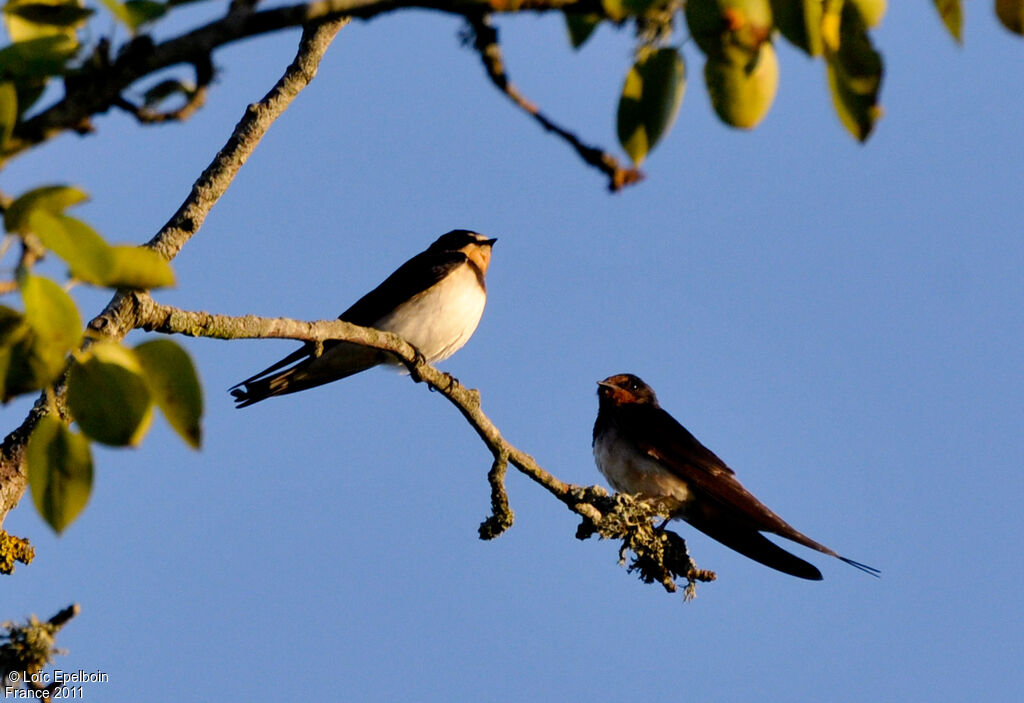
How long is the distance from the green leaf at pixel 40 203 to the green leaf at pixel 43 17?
0.66 feet

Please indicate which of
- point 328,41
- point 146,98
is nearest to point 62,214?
point 146,98

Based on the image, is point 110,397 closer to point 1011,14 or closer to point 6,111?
point 6,111

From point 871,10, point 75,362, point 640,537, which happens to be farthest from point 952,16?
Result: point 640,537

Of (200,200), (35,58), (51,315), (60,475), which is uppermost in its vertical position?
(200,200)

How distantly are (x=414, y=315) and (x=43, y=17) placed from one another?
6.28 metres

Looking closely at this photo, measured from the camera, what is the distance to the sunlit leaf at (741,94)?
1.44 metres

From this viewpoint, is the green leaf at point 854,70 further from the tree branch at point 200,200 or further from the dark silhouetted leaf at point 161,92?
the tree branch at point 200,200

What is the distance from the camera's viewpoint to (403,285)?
7.97 metres

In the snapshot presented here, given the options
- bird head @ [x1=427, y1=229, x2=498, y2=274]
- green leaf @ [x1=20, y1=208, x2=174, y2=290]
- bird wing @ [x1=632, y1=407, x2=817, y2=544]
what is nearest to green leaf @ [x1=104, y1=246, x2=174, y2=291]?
green leaf @ [x1=20, y1=208, x2=174, y2=290]

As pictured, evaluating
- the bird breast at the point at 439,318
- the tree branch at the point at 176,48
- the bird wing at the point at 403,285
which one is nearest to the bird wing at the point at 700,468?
the bird breast at the point at 439,318

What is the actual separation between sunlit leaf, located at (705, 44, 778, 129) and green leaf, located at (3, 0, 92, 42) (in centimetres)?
78

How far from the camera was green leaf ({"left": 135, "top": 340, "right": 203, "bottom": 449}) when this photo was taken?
4.59ft

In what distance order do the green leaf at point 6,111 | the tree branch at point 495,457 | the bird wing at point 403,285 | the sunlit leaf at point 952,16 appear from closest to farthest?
the green leaf at point 6,111 < the sunlit leaf at point 952,16 < the tree branch at point 495,457 < the bird wing at point 403,285

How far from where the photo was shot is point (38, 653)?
314cm
